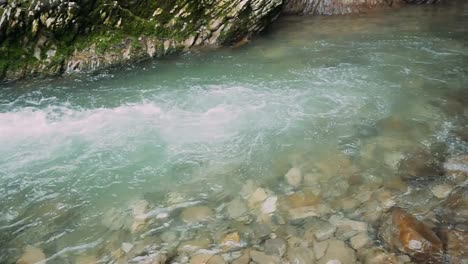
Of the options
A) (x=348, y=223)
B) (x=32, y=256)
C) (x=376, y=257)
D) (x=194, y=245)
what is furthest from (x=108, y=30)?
(x=376, y=257)

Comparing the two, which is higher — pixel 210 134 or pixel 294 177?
pixel 210 134

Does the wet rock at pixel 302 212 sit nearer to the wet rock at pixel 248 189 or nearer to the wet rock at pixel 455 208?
the wet rock at pixel 248 189

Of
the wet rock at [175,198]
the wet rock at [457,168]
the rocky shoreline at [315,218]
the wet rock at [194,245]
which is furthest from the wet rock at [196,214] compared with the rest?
the wet rock at [457,168]

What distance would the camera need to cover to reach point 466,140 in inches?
186

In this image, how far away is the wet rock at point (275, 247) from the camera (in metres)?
3.37

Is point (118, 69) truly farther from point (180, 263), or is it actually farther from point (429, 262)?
point (429, 262)

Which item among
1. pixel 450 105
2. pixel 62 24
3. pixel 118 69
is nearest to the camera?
pixel 450 105

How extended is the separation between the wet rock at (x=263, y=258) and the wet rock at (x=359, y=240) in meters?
0.71

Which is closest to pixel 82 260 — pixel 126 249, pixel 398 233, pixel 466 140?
pixel 126 249

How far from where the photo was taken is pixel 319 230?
3.58 m

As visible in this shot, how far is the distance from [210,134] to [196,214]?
1586 millimetres

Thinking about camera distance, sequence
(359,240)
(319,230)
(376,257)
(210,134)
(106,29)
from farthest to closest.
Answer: (106,29)
(210,134)
(319,230)
(359,240)
(376,257)

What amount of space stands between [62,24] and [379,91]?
5.74m

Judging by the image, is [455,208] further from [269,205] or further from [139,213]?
[139,213]
